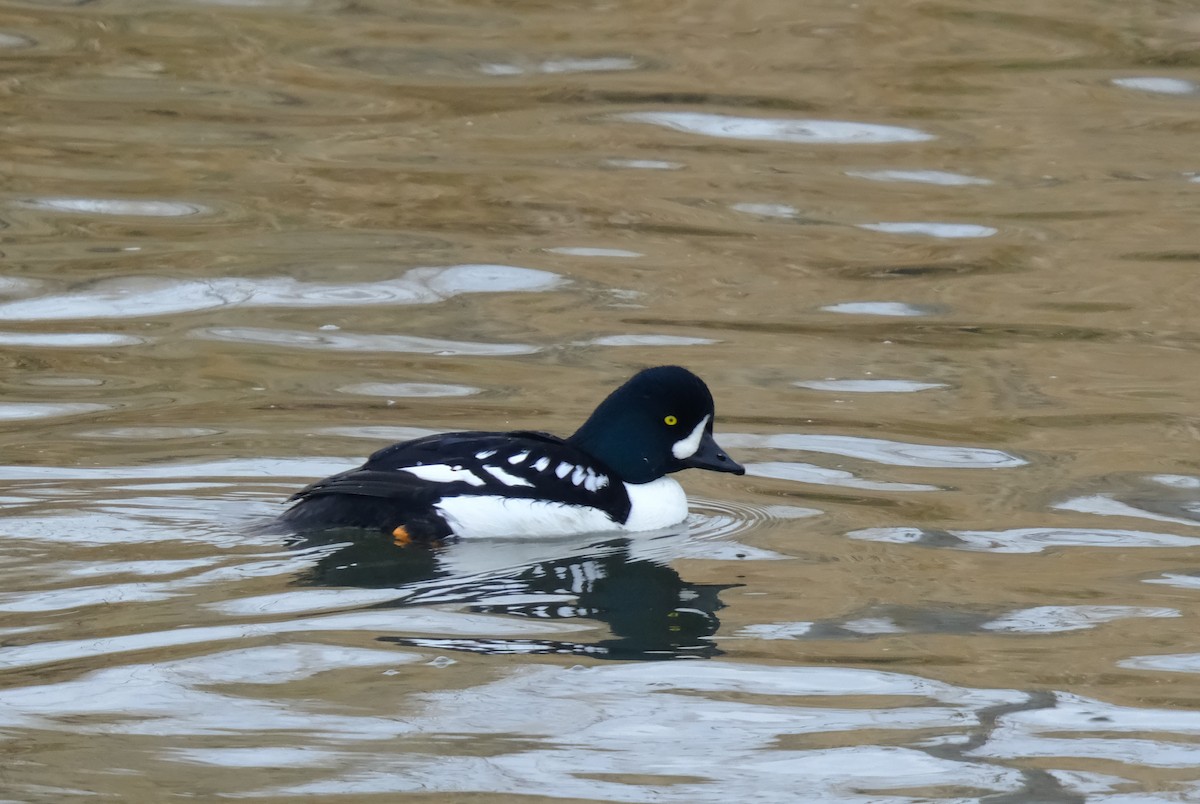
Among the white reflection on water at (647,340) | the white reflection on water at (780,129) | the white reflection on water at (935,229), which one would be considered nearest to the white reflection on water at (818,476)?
the white reflection on water at (647,340)

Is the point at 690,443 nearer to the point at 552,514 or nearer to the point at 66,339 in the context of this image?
the point at 552,514

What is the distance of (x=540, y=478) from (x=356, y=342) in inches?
130

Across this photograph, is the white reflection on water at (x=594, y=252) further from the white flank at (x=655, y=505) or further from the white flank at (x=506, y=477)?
the white flank at (x=506, y=477)

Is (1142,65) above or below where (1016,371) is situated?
above

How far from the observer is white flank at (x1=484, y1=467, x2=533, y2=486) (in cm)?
723

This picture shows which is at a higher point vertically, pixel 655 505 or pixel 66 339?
pixel 66 339

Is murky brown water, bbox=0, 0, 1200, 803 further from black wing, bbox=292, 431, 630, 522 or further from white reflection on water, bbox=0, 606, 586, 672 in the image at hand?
black wing, bbox=292, 431, 630, 522

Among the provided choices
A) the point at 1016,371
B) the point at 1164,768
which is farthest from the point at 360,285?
the point at 1164,768

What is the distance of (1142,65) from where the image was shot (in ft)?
51.5

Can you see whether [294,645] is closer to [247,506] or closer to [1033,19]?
[247,506]

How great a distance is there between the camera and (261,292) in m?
11.3

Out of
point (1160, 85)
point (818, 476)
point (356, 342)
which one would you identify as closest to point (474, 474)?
point (818, 476)

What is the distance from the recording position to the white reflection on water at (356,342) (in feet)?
33.7

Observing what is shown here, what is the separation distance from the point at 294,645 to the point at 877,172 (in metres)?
8.85
